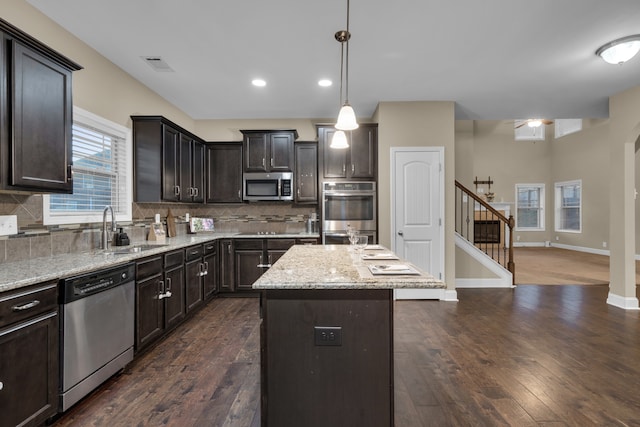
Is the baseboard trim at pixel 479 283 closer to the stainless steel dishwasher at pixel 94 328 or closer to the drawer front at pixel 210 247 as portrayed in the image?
the drawer front at pixel 210 247

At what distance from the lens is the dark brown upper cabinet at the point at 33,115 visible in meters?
1.74

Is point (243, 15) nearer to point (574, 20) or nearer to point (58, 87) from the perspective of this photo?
point (58, 87)

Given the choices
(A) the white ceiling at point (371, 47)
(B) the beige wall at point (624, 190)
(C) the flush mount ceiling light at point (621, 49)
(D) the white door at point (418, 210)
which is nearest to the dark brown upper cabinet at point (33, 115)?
(A) the white ceiling at point (371, 47)

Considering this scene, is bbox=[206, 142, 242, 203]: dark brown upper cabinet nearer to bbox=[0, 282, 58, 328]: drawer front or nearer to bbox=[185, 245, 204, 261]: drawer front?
bbox=[185, 245, 204, 261]: drawer front

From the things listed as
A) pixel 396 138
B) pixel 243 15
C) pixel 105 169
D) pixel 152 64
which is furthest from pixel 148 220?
pixel 396 138

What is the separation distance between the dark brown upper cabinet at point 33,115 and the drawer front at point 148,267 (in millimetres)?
765

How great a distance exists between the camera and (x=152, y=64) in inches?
126

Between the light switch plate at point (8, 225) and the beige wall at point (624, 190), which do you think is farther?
the beige wall at point (624, 190)

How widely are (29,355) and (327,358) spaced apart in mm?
1573

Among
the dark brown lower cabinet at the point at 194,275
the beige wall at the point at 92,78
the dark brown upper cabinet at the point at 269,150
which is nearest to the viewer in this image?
the beige wall at the point at 92,78

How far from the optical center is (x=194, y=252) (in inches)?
141

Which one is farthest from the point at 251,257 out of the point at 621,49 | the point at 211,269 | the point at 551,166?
the point at 551,166

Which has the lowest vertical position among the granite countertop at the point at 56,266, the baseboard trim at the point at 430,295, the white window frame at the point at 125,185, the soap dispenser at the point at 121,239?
the baseboard trim at the point at 430,295

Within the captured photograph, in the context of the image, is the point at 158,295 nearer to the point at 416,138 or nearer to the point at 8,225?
the point at 8,225
